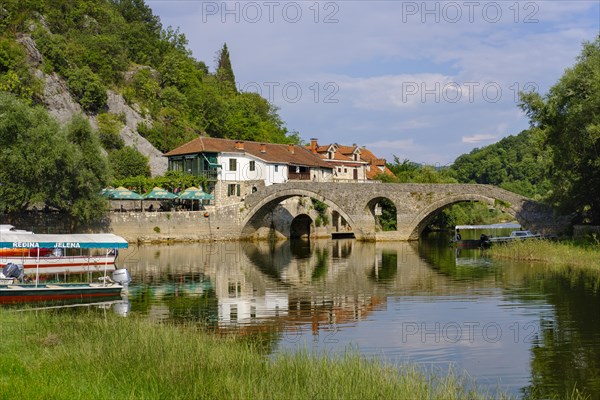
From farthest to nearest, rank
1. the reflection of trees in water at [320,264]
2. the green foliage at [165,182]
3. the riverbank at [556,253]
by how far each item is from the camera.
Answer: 1. the green foliage at [165,182]
2. the reflection of trees in water at [320,264]
3. the riverbank at [556,253]

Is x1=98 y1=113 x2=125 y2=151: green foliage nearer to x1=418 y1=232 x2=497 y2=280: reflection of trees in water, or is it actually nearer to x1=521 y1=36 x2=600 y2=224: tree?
x1=418 y1=232 x2=497 y2=280: reflection of trees in water

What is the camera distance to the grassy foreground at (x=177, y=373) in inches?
422

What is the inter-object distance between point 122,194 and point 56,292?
33.2 meters

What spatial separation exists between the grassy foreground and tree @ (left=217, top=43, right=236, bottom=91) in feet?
319

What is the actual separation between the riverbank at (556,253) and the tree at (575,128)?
10.7 ft

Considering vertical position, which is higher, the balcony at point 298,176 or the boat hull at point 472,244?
the balcony at point 298,176

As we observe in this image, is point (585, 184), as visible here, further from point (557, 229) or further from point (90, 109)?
point (90, 109)

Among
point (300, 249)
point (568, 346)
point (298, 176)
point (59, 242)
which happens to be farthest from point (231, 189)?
point (568, 346)

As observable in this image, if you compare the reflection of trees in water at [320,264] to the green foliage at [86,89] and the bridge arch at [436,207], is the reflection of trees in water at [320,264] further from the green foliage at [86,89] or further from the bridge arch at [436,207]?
the green foliage at [86,89]

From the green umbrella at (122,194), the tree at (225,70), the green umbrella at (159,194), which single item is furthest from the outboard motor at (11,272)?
the tree at (225,70)

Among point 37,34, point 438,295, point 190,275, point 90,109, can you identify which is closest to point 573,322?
point 438,295

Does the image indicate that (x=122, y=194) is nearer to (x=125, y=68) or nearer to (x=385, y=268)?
(x=385, y=268)

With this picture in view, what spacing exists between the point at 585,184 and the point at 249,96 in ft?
252

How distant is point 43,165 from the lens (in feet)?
151
